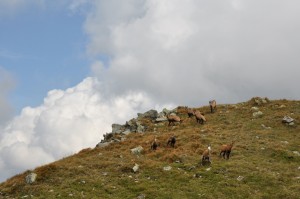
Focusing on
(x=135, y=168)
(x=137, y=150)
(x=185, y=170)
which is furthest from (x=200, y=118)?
(x=135, y=168)

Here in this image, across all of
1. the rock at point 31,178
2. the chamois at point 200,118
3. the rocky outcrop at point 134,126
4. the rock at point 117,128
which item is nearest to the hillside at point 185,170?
the rock at point 31,178

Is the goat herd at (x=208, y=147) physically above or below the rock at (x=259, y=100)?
below

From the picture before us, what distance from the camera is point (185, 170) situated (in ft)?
100

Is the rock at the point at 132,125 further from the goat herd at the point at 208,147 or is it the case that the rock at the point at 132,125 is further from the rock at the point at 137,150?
the rock at the point at 137,150

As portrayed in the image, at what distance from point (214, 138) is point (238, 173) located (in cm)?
944

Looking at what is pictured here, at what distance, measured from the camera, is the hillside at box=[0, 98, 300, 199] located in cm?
2723

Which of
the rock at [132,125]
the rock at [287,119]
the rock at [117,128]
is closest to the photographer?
the rock at [287,119]

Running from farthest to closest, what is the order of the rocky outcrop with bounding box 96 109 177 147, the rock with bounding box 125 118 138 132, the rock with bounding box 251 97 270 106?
the rock with bounding box 251 97 270 106, the rock with bounding box 125 118 138 132, the rocky outcrop with bounding box 96 109 177 147

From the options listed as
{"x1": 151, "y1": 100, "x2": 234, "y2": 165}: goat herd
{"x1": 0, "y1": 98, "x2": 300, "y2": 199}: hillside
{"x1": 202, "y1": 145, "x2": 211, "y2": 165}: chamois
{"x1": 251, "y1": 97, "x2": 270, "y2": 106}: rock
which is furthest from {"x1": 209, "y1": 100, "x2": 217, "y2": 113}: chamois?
{"x1": 202, "y1": 145, "x2": 211, "y2": 165}: chamois

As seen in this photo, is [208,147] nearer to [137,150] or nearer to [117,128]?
[137,150]

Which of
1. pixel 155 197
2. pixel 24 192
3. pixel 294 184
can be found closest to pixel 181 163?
pixel 155 197

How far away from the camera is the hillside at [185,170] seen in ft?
89.4

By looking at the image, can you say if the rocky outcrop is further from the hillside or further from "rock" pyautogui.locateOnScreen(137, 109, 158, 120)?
the hillside

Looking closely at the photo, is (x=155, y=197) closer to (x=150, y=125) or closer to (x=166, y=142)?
(x=166, y=142)
